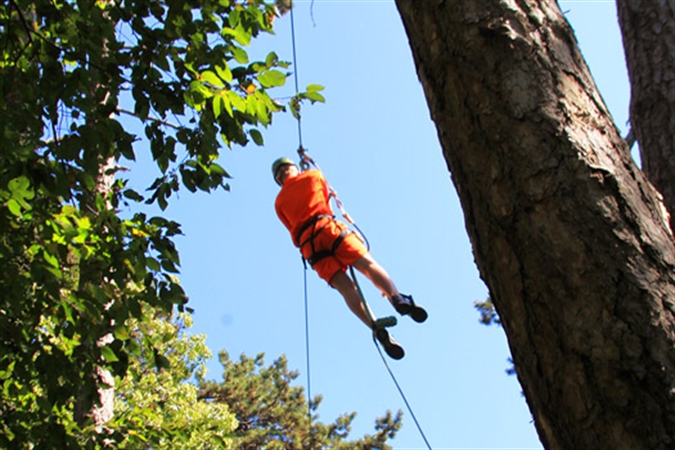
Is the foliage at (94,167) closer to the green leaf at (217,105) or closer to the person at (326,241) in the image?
the green leaf at (217,105)

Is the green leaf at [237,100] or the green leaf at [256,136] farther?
the green leaf at [256,136]

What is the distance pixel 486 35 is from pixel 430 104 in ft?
0.57

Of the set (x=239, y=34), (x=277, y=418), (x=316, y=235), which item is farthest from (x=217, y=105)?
(x=277, y=418)

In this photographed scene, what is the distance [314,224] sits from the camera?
635 cm

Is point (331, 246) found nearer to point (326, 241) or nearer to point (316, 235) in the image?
point (326, 241)

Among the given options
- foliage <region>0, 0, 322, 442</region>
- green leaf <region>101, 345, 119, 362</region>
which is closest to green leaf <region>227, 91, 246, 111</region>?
foliage <region>0, 0, 322, 442</region>

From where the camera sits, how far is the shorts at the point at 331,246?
6289mm

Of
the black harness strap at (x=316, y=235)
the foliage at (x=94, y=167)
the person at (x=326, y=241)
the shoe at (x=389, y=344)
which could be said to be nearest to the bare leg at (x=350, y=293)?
the person at (x=326, y=241)

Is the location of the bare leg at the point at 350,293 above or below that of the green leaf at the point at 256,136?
above

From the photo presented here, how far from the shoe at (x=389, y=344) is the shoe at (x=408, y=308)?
0.23 m

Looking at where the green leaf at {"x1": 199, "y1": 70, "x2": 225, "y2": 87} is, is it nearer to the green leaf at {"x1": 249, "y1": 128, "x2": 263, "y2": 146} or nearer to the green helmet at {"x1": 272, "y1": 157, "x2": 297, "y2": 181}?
the green leaf at {"x1": 249, "y1": 128, "x2": 263, "y2": 146}

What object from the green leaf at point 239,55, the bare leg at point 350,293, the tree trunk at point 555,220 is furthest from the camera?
the bare leg at point 350,293

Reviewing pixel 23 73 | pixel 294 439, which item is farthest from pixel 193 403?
pixel 294 439

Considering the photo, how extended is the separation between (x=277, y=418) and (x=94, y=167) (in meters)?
17.8
